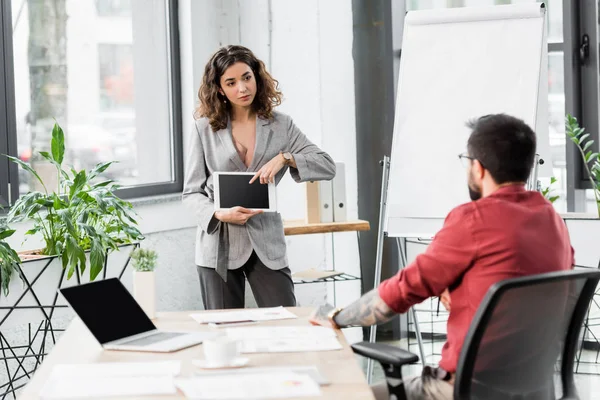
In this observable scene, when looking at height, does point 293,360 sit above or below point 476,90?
below

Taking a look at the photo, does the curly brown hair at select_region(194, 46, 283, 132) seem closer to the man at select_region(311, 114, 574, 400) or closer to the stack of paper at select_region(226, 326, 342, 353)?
the stack of paper at select_region(226, 326, 342, 353)

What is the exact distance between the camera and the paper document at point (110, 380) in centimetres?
179

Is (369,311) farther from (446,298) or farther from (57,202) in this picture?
(57,202)

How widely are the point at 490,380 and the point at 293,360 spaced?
46 centimetres

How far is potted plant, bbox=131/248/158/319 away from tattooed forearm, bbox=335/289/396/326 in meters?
0.62

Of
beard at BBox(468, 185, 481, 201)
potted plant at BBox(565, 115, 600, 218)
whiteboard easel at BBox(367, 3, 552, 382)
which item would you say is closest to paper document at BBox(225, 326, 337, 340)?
beard at BBox(468, 185, 481, 201)

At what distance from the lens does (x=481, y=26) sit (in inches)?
149

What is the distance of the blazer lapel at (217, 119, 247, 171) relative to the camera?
336cm

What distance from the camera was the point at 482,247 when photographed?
6.66 ft

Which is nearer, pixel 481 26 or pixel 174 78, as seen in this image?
pixel 481 26

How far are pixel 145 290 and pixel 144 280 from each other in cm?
3

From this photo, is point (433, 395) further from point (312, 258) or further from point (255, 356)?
point (312, 258)

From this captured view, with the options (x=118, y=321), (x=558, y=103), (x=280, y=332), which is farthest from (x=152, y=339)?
(x=558, y=103)

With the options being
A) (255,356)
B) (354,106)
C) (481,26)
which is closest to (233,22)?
(354,106)
